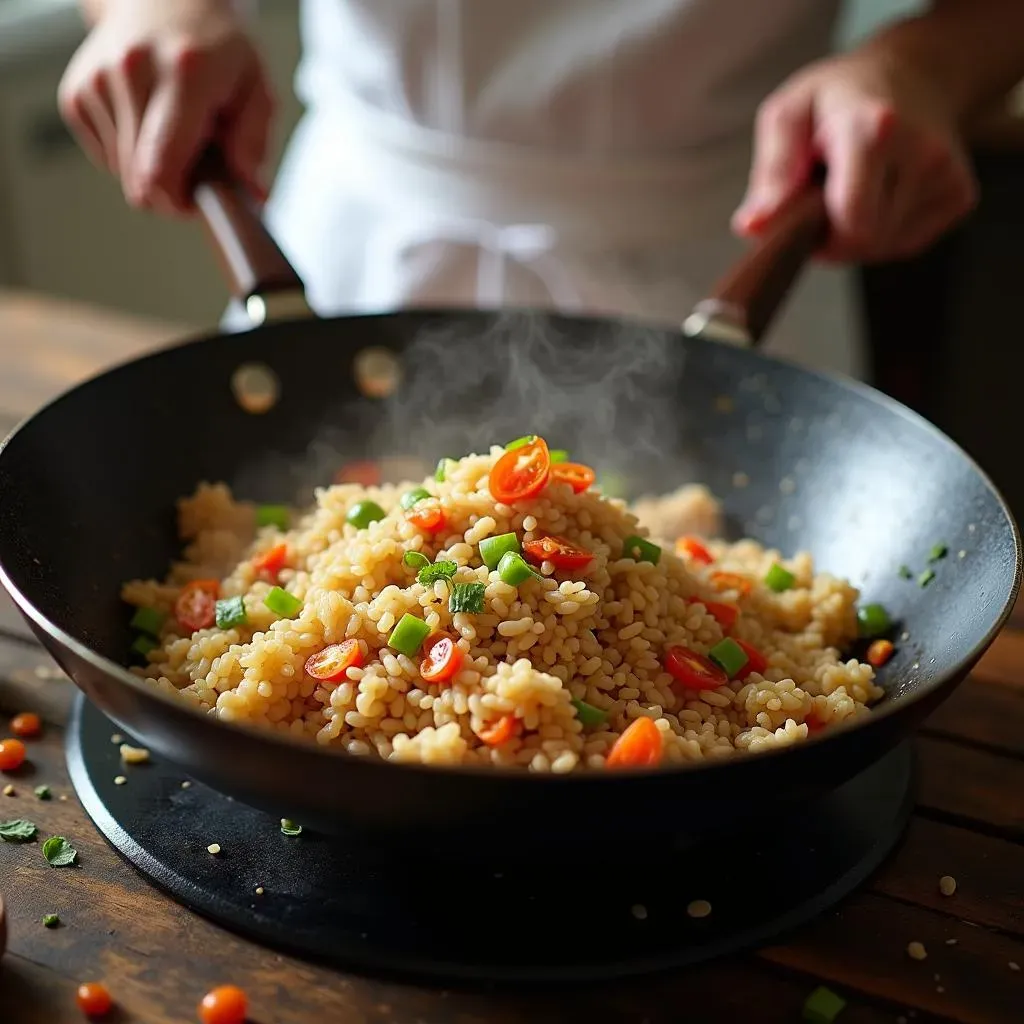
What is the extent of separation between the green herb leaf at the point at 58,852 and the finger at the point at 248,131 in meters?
1.00

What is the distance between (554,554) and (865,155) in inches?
31.9

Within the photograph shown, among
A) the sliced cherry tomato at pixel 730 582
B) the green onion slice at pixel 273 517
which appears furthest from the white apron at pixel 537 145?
the sliced cherry tomato at pixel 730 582

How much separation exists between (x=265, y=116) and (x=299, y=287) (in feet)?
1.09

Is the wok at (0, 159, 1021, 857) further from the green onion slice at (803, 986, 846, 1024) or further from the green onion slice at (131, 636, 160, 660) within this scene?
the green onion slice at (803, 986, 846, 1024)

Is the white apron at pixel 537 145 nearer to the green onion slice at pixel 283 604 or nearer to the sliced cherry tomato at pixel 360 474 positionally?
the sliced cherry tomato at pixel 360 474

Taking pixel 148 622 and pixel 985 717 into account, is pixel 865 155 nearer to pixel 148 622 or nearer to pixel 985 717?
pixel 985 717

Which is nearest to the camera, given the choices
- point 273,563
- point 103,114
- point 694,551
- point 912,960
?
point 912,960

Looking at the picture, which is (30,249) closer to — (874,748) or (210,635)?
(210,635)

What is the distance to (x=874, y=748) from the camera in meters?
1.00

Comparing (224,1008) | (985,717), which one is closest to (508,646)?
(224,1008)

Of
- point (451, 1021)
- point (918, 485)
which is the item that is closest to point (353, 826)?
point (451, 1021)

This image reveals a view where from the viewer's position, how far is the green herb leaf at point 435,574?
47.0 inches

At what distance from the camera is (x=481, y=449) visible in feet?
5.78

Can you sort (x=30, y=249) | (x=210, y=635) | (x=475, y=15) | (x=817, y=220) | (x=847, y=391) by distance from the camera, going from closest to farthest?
(x=210, y=635) → (x=847, y=391) → (x=817, y=220) → (x=475, y=15) → (x=30, y=249)
